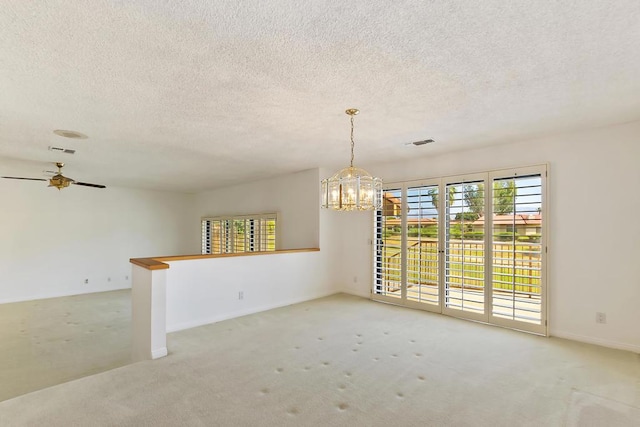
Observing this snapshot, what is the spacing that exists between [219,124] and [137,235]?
5995 mm

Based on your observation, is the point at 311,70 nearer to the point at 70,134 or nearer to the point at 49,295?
the point at 70,134

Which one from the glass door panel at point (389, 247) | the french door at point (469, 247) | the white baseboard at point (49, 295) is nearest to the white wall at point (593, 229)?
the french door at point (469, 247)

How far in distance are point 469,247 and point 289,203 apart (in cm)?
341

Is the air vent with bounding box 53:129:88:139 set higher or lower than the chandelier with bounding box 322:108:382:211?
higher

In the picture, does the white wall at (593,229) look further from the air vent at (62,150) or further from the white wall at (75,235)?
the white wall at (75,235)

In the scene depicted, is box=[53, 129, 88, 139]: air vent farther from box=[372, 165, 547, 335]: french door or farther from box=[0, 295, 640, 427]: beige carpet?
box=[372, 165, 547, 335]: french door

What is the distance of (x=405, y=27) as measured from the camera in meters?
1.76

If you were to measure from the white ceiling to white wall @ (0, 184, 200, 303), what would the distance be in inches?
129

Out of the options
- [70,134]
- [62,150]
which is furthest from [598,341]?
[62,150]

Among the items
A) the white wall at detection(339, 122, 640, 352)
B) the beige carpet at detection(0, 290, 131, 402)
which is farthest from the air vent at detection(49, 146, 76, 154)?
the white wall at detection(339, 122, 640, 352)

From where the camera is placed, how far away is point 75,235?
23.2ft

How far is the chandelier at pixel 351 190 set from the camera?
3.02 m

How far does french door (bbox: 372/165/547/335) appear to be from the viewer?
12.6 ft

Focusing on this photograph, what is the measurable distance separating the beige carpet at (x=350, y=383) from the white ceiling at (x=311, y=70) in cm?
235
